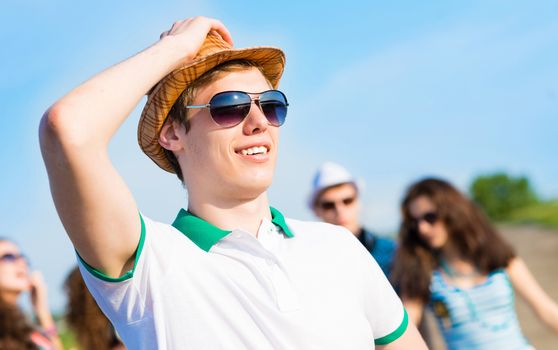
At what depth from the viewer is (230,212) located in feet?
7.66

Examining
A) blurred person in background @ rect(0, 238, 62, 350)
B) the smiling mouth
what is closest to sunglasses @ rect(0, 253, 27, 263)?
blurred person in background @ rect(0, 238, 62, 350)

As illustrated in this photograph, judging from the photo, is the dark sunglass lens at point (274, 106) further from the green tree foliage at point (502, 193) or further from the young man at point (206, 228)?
the green tree foliage at point (502, 193)

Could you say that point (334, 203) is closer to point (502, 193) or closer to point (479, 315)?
point (479, 315)

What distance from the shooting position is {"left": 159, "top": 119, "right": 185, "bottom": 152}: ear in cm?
241

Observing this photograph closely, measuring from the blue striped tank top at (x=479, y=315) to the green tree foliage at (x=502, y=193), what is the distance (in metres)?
30.2

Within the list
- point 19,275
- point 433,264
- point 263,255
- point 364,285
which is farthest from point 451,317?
point 19,275

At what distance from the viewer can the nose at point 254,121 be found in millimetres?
2326

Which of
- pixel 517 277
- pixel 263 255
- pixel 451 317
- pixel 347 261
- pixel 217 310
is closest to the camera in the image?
pixel 217 310

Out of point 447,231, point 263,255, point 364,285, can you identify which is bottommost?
point 447,231

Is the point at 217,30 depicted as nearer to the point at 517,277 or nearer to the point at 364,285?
the point at 364,285

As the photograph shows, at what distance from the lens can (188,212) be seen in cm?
243

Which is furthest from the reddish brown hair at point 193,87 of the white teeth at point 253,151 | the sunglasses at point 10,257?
the sunglasses at point 10,257

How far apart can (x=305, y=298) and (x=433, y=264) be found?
308 centimetres

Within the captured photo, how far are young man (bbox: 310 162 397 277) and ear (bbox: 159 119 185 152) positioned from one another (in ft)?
11.8
